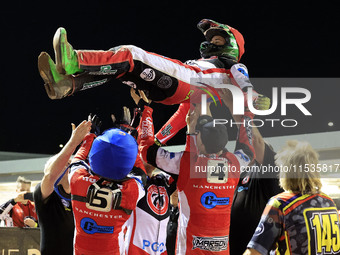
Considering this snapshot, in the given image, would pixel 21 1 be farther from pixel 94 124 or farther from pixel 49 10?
pixel 94 124

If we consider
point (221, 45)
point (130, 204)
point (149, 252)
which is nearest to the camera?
point (130, 204)

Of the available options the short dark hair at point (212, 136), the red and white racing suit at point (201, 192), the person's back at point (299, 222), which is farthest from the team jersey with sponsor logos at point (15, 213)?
the person's back at point (299, 222)

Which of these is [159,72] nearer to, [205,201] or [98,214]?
[205,201]

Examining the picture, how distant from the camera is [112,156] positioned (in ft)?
8.31

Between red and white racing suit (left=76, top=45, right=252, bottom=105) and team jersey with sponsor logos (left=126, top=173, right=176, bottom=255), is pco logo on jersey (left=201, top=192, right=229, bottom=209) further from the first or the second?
red and white racing suit (left=76, top=45, right=252, bottom=105)

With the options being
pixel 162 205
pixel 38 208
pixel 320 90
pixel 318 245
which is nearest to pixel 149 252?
pixel 162 205

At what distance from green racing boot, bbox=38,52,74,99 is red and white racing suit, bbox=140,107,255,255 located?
0.69 m

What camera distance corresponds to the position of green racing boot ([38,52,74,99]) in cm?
279

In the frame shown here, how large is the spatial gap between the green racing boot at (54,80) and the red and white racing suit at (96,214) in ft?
1.46

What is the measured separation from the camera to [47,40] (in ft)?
39.3

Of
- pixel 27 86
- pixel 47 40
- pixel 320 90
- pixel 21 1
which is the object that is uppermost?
pixel 21 1

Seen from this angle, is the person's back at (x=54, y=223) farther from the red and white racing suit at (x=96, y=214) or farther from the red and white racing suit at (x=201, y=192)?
the red and white racing suit at (x=201, y=192)

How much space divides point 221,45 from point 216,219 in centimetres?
142

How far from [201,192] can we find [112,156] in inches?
31.1
